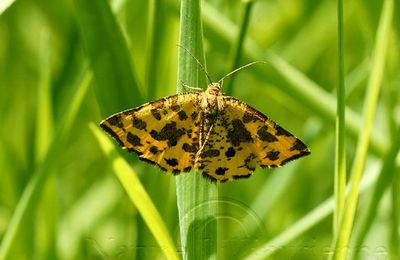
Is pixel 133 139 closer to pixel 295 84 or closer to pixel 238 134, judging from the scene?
pixel 238 134

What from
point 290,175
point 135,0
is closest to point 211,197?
point 290,175

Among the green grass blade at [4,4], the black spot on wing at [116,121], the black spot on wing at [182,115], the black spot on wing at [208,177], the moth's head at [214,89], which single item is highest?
the green grass blade at [4,4]

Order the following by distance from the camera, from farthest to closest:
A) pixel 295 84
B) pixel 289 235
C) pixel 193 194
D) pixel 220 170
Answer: pixel 295 84 → pixel 289 235 → pixel 220 170 → pixel 193 194

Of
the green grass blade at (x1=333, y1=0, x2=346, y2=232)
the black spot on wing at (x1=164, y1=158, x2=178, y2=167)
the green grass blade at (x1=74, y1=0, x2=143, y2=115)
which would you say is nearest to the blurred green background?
the green grass blade at (x1=74, y1=0, x2=143, y2=115)

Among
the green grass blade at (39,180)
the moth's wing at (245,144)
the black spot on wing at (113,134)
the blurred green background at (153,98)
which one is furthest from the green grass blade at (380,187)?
the green grass blade at (39,180)

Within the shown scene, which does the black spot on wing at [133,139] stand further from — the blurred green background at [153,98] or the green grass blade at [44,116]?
the green grass blade at [44,116]

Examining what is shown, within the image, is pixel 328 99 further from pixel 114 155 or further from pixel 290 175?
pixel 114 155

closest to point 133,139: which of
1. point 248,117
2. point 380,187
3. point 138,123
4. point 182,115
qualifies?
point 138,123
